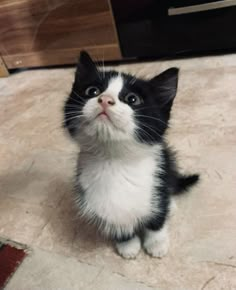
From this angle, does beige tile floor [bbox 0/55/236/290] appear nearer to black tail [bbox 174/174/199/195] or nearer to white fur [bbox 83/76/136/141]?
black tail [bbox 174/174/199/195]

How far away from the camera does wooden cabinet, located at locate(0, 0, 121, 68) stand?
5.86 feet

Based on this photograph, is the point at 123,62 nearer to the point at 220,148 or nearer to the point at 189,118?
the point at 189,118

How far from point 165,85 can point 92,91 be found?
0.17 metres

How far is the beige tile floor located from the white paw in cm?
2

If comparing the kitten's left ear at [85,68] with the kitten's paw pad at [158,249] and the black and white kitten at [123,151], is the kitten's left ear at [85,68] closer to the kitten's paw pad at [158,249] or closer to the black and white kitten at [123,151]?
the black and white kitten at [123,151]

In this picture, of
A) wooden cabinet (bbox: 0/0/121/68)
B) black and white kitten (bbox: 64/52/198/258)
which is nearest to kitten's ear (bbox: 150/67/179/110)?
black and white kitten (bbox: 64/52/198/258)

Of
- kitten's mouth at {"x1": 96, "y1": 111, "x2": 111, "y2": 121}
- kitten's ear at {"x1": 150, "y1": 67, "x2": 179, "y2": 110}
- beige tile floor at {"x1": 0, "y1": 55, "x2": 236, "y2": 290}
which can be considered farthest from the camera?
beige tile floor at {"x1": 0, "y1": 55, "x2": 236, "y2": 290}

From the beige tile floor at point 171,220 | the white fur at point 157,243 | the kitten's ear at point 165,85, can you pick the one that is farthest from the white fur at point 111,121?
the white fur at point 157,243

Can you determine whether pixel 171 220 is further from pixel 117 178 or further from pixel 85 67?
pixel 85 67

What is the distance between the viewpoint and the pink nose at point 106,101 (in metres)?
0.63

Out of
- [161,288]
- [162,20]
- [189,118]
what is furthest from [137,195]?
[162,20]

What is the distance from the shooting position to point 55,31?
1.93 metres

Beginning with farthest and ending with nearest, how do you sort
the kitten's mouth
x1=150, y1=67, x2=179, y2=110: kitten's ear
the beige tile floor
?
the beige tile floor < x1=150, y1=67, x2=179, y2=110: kitten's ear < the kitten's mouth

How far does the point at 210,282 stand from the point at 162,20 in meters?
1.32
